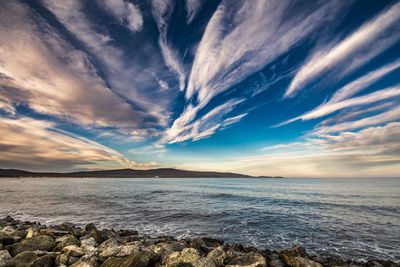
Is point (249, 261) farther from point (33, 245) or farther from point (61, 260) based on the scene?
point (33, 245)

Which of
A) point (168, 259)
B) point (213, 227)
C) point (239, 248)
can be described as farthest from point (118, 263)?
point (213, 227)

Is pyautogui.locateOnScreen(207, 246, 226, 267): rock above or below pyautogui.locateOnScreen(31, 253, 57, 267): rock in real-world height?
below

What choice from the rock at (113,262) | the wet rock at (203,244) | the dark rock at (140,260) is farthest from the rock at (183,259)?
the wet rock at (203,244)

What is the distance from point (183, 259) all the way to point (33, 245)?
7274 millimetres

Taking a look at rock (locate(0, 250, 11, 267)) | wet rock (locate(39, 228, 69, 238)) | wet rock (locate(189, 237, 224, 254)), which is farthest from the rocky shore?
wet rock (locate(39, 228, 69, 238))

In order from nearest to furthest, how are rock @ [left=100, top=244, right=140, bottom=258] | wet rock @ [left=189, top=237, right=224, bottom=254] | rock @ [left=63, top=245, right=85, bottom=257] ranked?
1. rock @ [left=100, top=244, right=140, bottom=258]
2. rock @ [left=63, top=245, right=85, bottom=257]
3. wet rock @ [left=189, top=237, right=224, bottom=254]

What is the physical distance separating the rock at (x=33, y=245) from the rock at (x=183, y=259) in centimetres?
624

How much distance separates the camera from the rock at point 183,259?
644 centimetres

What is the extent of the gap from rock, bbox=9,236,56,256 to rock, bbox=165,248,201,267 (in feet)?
Result: 20.5

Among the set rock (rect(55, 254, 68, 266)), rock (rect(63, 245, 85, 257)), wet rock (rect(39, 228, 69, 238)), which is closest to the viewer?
rock (rect(55, 254, 68, 266))

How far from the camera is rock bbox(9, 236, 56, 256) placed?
25.3 ft

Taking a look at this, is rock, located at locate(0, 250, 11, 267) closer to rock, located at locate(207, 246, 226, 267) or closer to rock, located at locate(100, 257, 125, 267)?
rock, located at locate(100, 257, 125, 267)

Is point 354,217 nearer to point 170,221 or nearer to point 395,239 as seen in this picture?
point 395,239

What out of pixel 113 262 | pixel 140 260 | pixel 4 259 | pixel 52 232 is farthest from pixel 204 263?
pixel 52 232
